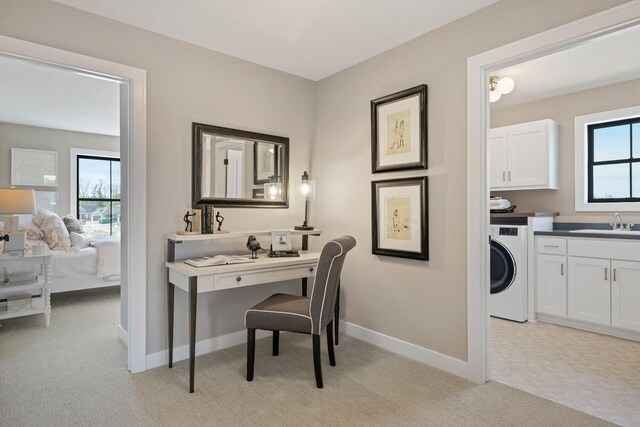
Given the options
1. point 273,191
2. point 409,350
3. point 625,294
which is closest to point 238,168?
point 273,191

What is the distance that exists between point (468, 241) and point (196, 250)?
203 centimetres

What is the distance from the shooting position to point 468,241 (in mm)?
2381

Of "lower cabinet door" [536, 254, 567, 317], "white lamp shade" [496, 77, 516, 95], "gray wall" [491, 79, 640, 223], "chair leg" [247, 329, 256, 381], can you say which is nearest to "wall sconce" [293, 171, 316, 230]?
"chair leg" [247, 329, 256, 381]

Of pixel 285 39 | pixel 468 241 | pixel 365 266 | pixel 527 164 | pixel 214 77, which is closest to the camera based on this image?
pixel 468 241

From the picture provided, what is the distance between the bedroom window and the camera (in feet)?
20.5

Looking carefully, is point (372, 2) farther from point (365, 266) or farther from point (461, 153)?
point (365, 266)

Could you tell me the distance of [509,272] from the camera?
3.76 m

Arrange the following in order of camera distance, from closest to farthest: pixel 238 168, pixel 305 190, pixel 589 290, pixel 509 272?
pixel 238 168, pixel 305 190, pixel 589 290, pixel 509 272

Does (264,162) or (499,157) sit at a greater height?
(499,157)

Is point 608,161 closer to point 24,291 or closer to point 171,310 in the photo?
point 171,310

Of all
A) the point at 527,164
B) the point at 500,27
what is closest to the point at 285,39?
the point at 500,27

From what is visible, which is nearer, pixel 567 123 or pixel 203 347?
pixel 203 347

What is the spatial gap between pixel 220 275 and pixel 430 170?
5.50 feet

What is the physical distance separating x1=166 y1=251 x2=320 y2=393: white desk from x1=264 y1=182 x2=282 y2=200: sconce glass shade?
1.97 feet
